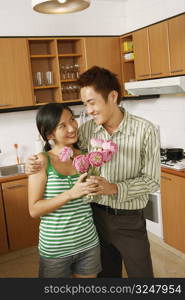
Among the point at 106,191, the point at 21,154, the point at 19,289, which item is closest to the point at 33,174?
the point at 106,191

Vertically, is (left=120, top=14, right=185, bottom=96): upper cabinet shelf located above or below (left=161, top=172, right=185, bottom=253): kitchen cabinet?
above

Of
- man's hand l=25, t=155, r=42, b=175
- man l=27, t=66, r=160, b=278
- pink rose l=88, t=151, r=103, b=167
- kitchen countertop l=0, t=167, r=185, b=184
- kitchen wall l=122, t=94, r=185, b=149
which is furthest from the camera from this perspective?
kitchen wall l=122, t=94, r=185, b=149

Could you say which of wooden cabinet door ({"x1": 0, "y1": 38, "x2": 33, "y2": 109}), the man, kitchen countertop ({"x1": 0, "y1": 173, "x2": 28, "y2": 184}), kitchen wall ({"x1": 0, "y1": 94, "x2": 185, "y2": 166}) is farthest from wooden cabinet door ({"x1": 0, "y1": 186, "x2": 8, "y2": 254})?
the man

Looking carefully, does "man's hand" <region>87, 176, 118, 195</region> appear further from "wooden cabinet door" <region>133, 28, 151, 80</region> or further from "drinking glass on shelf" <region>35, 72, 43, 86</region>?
"drinking glass on shelf" <region>35, 72, 43, 86</region>

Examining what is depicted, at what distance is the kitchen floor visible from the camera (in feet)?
10.5

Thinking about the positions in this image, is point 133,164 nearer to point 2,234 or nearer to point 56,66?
point 2,234

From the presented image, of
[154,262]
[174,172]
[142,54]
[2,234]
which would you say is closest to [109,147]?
[174,172]

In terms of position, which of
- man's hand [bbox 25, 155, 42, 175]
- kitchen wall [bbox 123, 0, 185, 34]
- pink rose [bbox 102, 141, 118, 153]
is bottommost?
man's hand [bbox 25, 155, 42, 175]

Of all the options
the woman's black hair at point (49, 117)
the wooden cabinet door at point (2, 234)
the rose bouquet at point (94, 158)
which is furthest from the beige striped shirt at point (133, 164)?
the wooden cabinet door at point (2, 234)

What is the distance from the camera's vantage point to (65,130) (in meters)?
1.75

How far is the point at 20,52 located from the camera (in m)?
3.86

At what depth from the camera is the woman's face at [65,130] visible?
1.74 metres

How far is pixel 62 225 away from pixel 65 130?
471 mm

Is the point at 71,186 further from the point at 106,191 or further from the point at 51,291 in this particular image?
the point at 51,291
